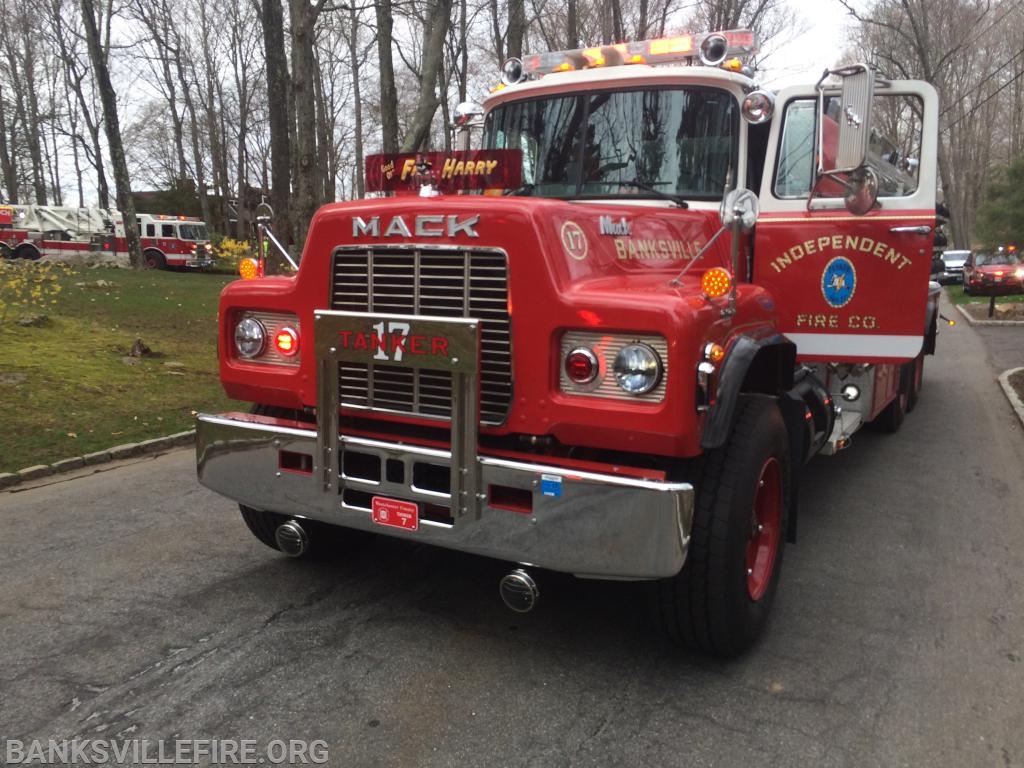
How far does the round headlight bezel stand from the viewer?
2863mm

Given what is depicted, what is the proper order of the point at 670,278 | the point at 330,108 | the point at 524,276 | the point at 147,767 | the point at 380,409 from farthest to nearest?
the point at 330,108 < the point at 670,278 < the point at 380,409 < the point at 524,276 < the point at 147,767

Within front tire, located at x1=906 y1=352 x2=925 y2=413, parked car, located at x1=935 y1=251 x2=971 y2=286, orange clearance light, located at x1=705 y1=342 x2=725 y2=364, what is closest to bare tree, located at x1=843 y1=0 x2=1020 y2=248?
parked car, located at x1=935 y1=251 x2=971 y2=286

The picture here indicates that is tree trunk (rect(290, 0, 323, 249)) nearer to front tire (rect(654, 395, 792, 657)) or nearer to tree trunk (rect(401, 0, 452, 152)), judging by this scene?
tree trunk (rect(401, 0, 452, 152))

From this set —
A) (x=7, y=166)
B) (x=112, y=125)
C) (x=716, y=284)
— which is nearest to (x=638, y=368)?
(x=716, y=284)

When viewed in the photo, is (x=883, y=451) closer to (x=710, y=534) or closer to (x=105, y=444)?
(x=710, y=534)

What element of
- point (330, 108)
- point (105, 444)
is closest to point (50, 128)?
point (330, 108)

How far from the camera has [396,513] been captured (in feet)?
10.5

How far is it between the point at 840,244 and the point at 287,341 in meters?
3.09

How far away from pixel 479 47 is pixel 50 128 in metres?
27.1

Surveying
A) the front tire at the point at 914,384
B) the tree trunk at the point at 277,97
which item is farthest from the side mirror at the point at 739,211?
the tree trunk at the point at 277,97

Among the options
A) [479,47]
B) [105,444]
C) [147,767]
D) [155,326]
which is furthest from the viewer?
[479,47]

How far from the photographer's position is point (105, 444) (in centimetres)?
673

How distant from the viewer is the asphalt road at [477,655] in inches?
111

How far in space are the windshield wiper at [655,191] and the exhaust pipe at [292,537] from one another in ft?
7.98
